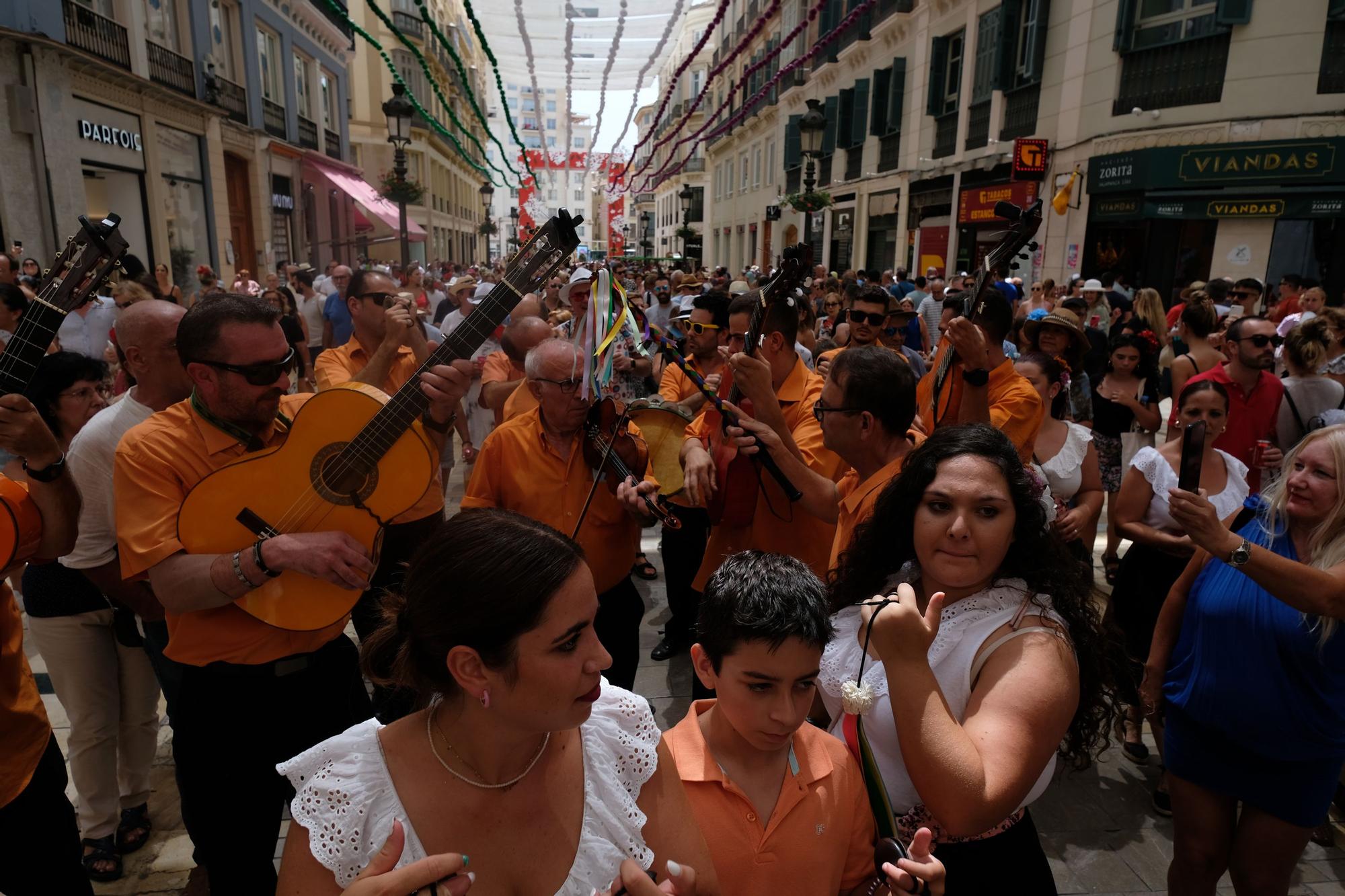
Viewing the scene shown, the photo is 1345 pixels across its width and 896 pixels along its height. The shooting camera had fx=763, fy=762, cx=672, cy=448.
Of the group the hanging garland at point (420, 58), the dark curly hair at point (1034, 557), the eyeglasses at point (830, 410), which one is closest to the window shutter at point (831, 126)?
the hanging garland at point (420, 58)

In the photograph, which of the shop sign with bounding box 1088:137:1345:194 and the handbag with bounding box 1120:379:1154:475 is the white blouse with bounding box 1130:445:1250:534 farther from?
the shop sign with bounding box 1088:137:1345:194

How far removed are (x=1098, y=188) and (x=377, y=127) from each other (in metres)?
29.3

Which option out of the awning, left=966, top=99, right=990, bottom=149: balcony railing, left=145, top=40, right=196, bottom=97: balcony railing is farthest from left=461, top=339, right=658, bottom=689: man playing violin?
the awning

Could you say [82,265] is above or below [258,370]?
above

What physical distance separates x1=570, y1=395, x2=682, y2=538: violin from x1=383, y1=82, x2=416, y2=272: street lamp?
340 inches

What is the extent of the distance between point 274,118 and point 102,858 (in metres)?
22.0

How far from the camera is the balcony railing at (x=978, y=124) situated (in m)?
16.6

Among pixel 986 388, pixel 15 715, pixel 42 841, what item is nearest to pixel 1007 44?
pixel 986 388

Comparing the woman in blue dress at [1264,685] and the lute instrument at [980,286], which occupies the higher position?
the lute instrument at [980,286]

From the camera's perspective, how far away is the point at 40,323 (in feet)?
7.27

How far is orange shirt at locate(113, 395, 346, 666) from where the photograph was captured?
7.30 feet

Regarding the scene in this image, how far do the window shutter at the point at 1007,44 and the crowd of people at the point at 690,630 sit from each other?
46.2 ft

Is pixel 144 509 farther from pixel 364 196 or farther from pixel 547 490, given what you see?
pixel 364 196

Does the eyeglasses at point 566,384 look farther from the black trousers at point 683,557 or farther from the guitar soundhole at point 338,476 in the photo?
the black trousers at point 683,557
